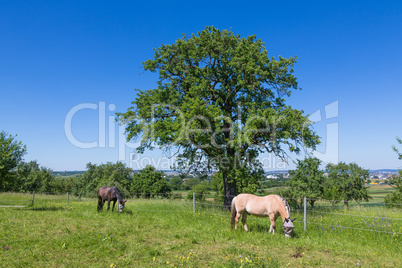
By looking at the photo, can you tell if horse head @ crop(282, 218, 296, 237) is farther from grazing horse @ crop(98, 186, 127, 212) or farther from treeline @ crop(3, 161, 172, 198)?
treeline @ crop(3, 161, 172, 198)

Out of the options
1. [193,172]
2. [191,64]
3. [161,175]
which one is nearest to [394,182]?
[193,172]

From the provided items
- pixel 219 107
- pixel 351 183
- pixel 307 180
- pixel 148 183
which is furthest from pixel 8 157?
pixel 148 183

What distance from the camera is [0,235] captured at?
9109mm

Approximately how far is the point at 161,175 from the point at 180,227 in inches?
2347

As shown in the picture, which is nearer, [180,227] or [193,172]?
[180,227]

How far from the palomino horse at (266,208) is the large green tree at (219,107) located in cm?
436

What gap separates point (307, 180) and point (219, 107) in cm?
2572

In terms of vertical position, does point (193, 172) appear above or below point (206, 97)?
below

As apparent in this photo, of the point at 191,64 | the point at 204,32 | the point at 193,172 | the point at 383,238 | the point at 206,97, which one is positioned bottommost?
the point at 383,238

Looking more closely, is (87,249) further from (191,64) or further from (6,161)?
(191,64)

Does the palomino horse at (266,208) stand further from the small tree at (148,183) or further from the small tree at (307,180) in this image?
the small tree at (148,183)

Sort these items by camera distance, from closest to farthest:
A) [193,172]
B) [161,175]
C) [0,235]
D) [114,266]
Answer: [114,266] < [0,235] < [193,172] < [161,175]

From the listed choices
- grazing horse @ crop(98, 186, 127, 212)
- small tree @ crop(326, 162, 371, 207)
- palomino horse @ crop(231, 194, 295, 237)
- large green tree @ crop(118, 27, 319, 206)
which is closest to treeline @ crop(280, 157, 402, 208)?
small tree @ crop(326, 162, 371, 207)

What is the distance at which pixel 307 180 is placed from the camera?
119 feet
